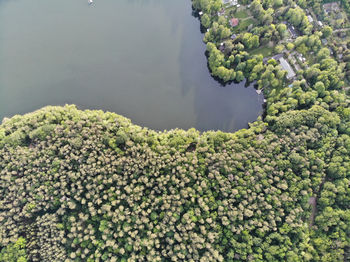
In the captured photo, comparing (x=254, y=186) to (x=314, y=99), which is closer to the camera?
(x=254, y=186)

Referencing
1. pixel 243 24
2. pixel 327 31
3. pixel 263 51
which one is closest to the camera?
pixel 327 31

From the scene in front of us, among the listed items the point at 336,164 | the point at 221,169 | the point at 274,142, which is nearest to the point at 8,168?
the point at 221,169

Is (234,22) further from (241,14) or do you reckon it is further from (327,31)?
(327,31)

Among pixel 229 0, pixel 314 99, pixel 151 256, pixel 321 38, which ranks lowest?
pixel 151 256

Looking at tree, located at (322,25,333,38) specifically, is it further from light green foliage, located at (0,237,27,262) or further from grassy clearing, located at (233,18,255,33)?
light green foliage, located at (0,237,27,262)

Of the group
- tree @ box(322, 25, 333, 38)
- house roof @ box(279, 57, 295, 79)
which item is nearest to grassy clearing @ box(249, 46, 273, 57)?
house roof @ box(279, 57, 295, 79)

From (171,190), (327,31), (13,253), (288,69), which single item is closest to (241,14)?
(288,69)

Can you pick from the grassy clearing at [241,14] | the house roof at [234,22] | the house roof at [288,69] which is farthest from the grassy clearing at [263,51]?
the grassy clearing at [241,14]

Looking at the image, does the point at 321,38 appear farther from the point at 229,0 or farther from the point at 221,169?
the point at 221,169
